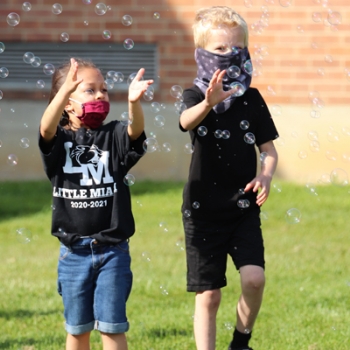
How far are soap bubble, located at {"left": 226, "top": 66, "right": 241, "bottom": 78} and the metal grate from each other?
576 cm

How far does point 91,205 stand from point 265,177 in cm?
79

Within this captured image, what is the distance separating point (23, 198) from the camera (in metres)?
8.80

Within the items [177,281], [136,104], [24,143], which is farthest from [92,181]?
[177,281]

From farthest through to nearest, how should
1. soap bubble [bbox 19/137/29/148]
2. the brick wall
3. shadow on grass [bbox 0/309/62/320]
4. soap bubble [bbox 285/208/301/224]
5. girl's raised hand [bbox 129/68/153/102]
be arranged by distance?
the brick wall
shadow on grass [bbox 0/309/62/320]
soap bubble [bbox 19/137/29/148]
soap bubble [bbox 285/208/301/224]
girl's raised hand [bbox 129/68/153/102]

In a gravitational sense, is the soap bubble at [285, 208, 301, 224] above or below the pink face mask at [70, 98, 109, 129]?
below

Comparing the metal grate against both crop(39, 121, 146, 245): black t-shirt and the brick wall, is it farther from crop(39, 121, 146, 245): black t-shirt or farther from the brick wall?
crop(39, 121, 146, 245): black t-shirt

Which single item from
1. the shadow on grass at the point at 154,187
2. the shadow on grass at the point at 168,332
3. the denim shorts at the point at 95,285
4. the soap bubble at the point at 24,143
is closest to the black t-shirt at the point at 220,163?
the denim shorts at the point at 95,285

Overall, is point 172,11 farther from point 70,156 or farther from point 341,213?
point 70,156

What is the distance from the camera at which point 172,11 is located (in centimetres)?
921

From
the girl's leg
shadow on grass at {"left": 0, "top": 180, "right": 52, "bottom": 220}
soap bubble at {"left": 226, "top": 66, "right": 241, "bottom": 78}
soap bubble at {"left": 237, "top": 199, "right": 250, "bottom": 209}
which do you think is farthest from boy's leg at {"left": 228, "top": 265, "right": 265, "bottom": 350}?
shadow on grass at {"left": 0, "top": 180, "right": 52, "bottom": 220}

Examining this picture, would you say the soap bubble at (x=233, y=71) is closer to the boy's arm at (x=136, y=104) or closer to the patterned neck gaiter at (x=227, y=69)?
the patterned neck gaiter at (x=227, y=69)

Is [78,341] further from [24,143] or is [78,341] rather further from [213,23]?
[213,23]

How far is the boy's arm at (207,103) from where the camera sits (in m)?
3.41

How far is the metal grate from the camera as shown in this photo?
9484 millimetres
